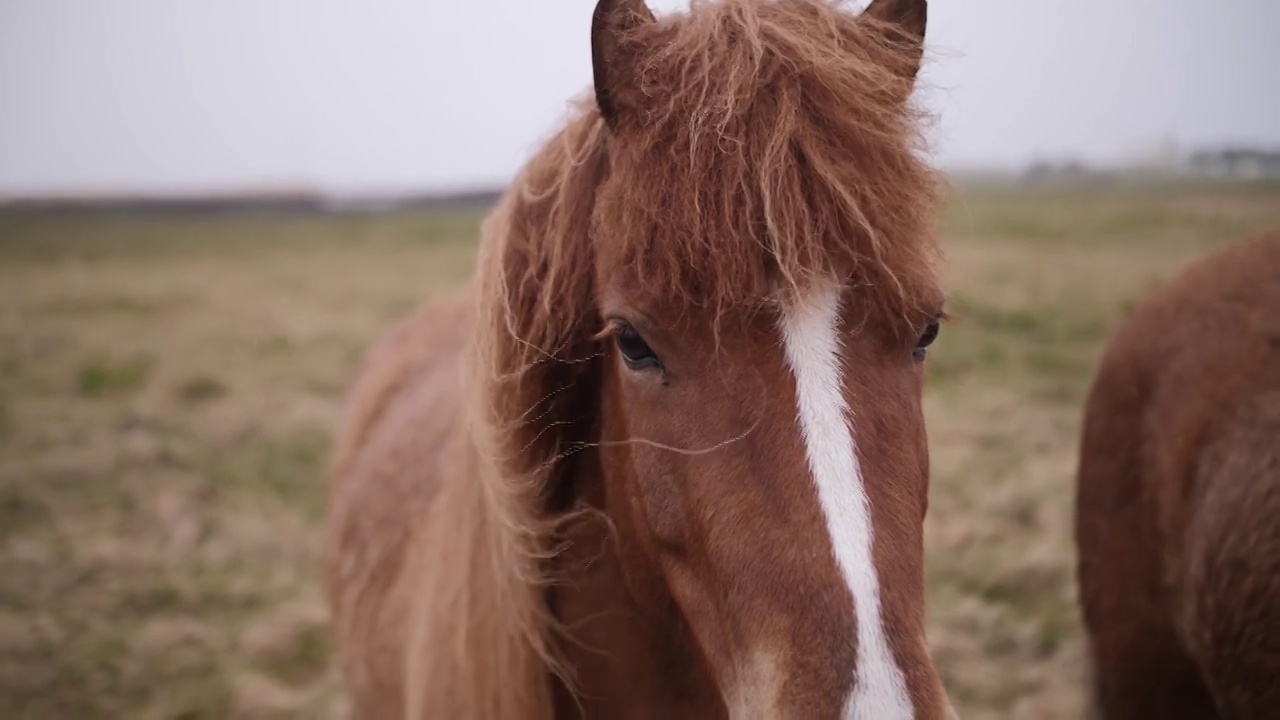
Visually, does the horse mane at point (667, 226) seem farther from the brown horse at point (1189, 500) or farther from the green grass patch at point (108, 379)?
the green grass patch at point (108, 379)

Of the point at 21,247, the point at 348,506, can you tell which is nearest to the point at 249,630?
the point at 348,506

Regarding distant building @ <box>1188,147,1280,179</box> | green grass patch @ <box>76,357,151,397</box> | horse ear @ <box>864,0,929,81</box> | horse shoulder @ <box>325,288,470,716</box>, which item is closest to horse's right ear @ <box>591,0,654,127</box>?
horse ear @ <box>864,0,929,81</box>

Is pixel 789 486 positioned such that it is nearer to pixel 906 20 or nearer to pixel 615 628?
pixel 615 628

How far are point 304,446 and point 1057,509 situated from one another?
5.16m

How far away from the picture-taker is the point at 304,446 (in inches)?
249

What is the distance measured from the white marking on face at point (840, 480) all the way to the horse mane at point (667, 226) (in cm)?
6

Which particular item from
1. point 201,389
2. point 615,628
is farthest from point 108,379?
point 615,628

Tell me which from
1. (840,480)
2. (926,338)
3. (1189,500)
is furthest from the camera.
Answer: (1189,500)

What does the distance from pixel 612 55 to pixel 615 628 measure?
38.3 inches

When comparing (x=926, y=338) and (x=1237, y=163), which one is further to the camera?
(x=1237, y=163)

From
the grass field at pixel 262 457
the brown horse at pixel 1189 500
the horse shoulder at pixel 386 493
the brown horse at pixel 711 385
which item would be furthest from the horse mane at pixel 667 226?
the brown horse at pixel 1189 500

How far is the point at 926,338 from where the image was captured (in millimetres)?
1247

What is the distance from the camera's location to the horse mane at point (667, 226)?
3.71ft

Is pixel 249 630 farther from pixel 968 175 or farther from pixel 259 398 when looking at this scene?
pixel 968 175
